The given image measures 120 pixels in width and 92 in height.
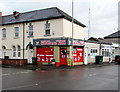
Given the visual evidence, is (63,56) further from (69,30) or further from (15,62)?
(15,62)

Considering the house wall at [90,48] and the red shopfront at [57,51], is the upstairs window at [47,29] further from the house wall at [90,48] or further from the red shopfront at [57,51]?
the house wall at [90,48]

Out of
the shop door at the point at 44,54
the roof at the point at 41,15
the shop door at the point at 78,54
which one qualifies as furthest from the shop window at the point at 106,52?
the shop door at the point at 44,54

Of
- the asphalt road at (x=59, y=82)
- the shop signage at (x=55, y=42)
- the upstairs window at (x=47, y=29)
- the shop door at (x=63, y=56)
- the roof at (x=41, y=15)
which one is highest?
the roof at (x=41, y=15)

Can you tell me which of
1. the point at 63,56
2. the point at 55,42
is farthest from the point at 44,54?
the point at 63,56

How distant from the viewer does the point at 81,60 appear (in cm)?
2319

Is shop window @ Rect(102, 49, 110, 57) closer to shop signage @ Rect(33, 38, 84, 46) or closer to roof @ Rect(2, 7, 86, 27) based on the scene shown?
shop signage @ Rect(33, 38, 84, 46)

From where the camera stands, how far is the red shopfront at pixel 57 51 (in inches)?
811

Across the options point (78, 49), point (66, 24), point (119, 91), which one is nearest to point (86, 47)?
point (78, 49)

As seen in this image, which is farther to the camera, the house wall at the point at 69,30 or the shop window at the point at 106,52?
the shop window at the point at 106,52

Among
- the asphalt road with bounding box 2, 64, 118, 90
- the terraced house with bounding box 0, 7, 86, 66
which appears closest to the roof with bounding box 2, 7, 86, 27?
the terraced house with bounding box 0, 7, 86, 66

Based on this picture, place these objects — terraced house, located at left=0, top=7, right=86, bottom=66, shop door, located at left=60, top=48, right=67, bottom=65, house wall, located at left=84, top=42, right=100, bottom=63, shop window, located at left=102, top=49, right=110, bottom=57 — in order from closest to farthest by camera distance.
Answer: terraced house, located at left=0, top=7, right=86, bottom=66 < shop door, located at left=60, top=48, right=67, bottom=65 < house wall, located at left=84, top=42, right=100, bottom=63 < shop window, located at left=102, top=49, right=110, bottom=57

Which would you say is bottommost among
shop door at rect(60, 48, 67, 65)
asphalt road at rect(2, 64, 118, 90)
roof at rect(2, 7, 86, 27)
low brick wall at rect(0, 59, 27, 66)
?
asphalt road at rect(2, 64, 118, 90)

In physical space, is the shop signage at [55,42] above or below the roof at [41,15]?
below

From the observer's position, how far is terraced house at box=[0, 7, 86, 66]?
68.0 ft
